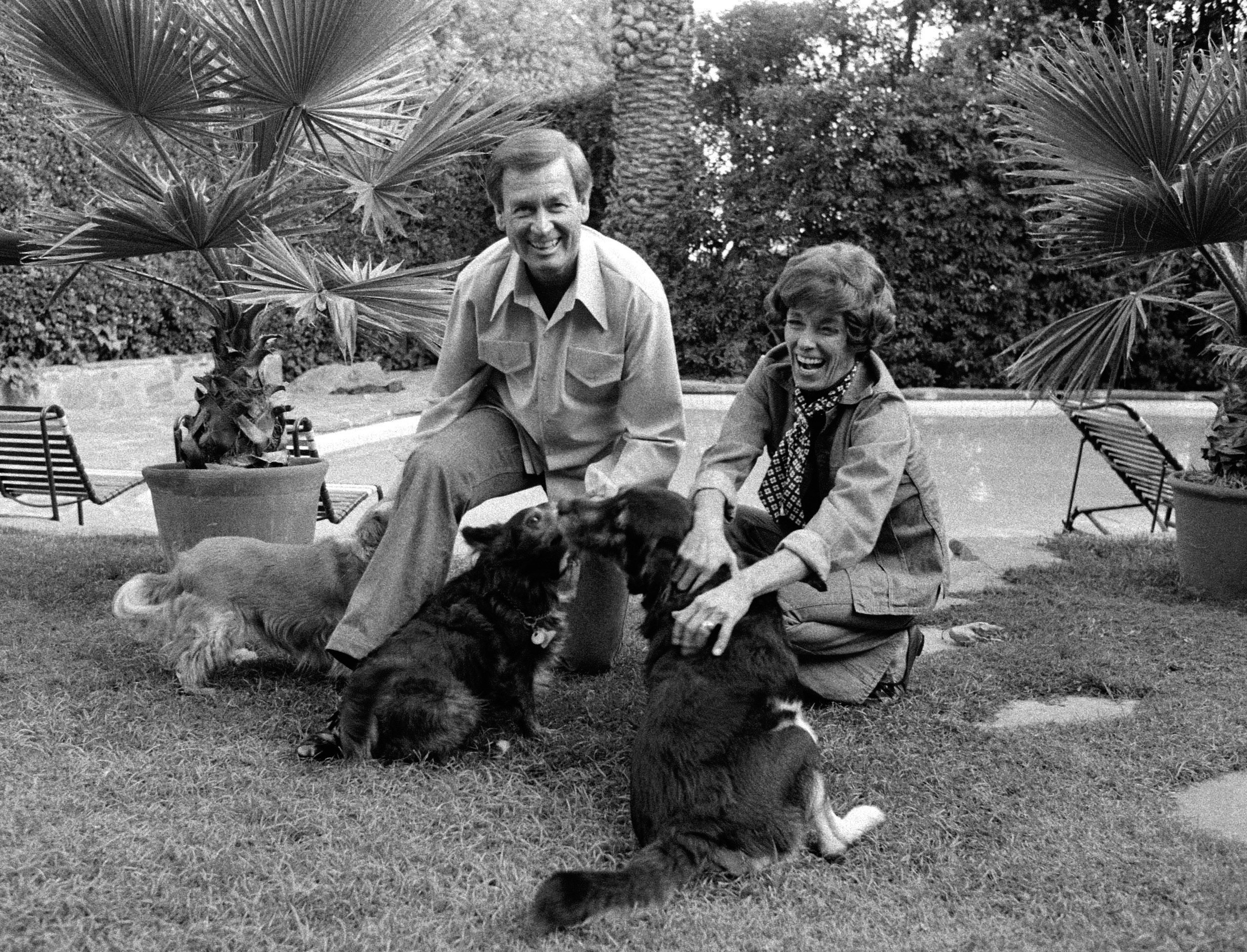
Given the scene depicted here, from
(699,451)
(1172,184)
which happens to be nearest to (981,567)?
(1172,184)

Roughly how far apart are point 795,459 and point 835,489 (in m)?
0.36

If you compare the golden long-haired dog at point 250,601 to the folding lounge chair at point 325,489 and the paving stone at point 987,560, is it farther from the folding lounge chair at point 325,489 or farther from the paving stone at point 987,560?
the paving stone at point 987,560

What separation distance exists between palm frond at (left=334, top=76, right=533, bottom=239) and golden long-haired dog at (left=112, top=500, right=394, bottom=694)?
1.95m

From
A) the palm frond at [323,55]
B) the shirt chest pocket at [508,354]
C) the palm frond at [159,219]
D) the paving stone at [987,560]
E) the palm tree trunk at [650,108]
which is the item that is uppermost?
the palm tree trunk at [650,108]

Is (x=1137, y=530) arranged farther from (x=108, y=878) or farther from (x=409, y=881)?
(x=108, y=878)

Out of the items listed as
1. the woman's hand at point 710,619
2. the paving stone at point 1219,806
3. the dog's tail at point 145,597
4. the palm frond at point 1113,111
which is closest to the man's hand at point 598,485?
the woman's hand at point 710,619

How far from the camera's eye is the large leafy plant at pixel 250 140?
4977 mm

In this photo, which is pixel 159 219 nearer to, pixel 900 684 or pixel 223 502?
pixel 223 502

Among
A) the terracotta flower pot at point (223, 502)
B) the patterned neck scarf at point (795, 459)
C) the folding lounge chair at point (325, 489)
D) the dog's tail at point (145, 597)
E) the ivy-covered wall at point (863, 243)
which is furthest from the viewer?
the ivy-covered wall at point (863, 243)

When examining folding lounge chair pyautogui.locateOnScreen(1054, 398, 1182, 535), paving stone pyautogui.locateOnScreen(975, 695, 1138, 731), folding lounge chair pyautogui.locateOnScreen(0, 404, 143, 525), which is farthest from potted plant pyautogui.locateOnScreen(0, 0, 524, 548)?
folding lounge chair pyautogui.locateOnScreen(1054, 398, 1182, 535)

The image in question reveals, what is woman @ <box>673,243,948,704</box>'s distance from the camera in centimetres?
365

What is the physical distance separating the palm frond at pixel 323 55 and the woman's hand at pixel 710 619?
3.29 metres

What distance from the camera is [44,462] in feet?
21.6

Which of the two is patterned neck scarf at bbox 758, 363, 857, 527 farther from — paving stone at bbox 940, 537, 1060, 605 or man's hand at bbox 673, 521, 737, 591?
paving stone at bbox 940, 537, 1060, 605
